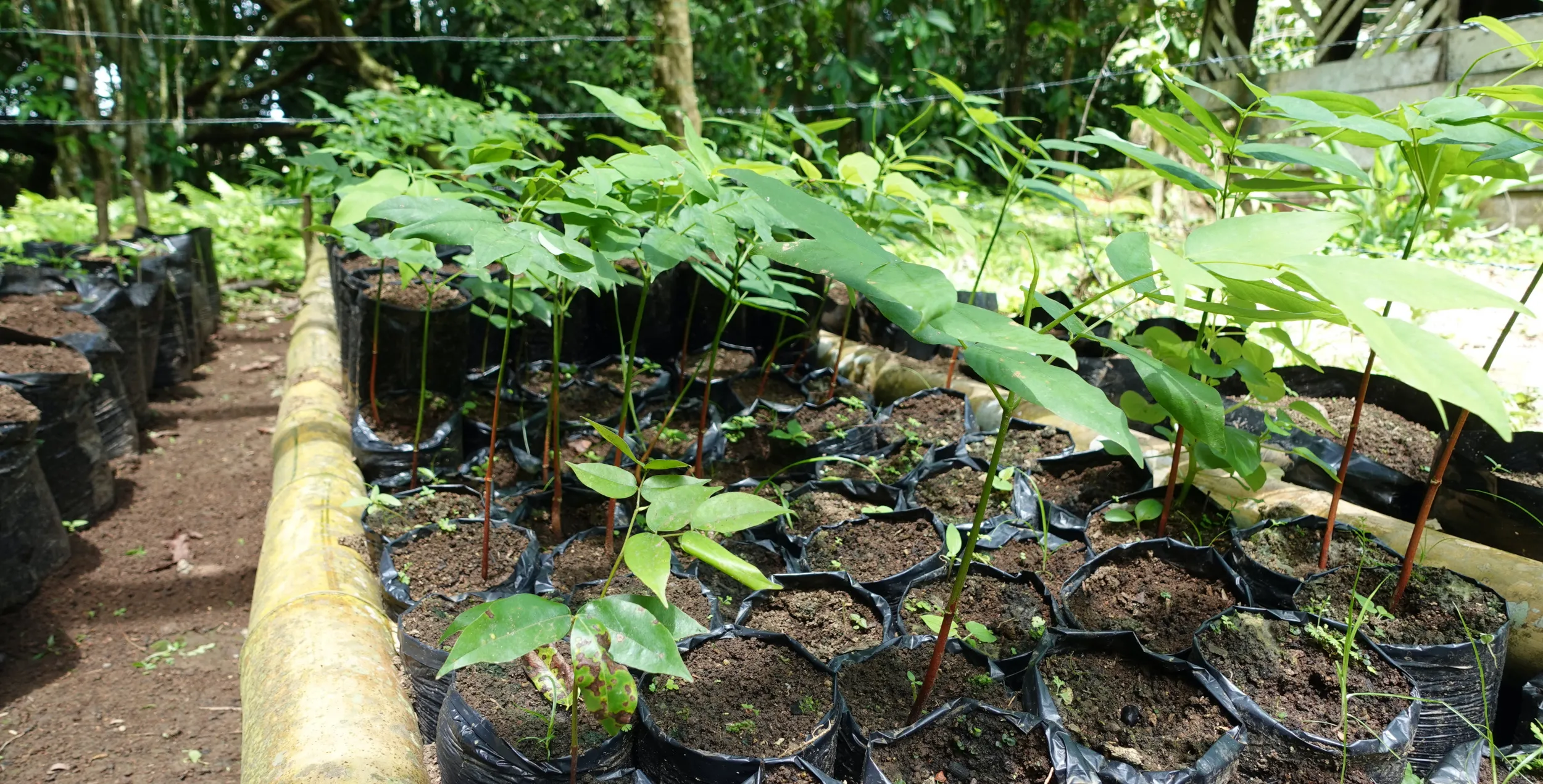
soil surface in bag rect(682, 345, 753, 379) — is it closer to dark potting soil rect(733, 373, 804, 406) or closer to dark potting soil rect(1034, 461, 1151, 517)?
dark potting soil rect(733, 373, 804, 406)

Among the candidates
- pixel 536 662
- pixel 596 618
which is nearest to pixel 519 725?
pixel 536 662

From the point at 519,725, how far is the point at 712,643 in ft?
1.10

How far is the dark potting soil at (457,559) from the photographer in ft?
5.74

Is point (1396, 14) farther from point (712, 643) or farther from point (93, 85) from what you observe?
point (93, 85)

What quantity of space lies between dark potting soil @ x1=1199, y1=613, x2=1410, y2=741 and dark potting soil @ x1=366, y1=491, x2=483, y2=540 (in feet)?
5.21

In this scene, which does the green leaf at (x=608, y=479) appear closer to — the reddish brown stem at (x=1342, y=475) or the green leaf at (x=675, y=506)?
the green leaf at (x=675, y=506)

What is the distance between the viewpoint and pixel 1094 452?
2.20 m

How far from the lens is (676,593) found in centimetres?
166

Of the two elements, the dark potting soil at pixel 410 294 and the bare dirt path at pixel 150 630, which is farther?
the dark potting soil at pixel 410 294

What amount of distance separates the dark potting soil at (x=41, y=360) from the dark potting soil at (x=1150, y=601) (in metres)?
2.91

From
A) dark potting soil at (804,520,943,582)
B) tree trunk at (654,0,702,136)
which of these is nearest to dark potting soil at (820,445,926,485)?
dark potting soil at (804,520,943,582)

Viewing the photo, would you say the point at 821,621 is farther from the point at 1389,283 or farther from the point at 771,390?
the point at 771,390

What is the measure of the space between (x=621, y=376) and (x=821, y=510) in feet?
4.23

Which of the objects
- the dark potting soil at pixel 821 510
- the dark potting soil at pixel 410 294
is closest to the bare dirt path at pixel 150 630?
the dark potting soil at pixel 410 294
